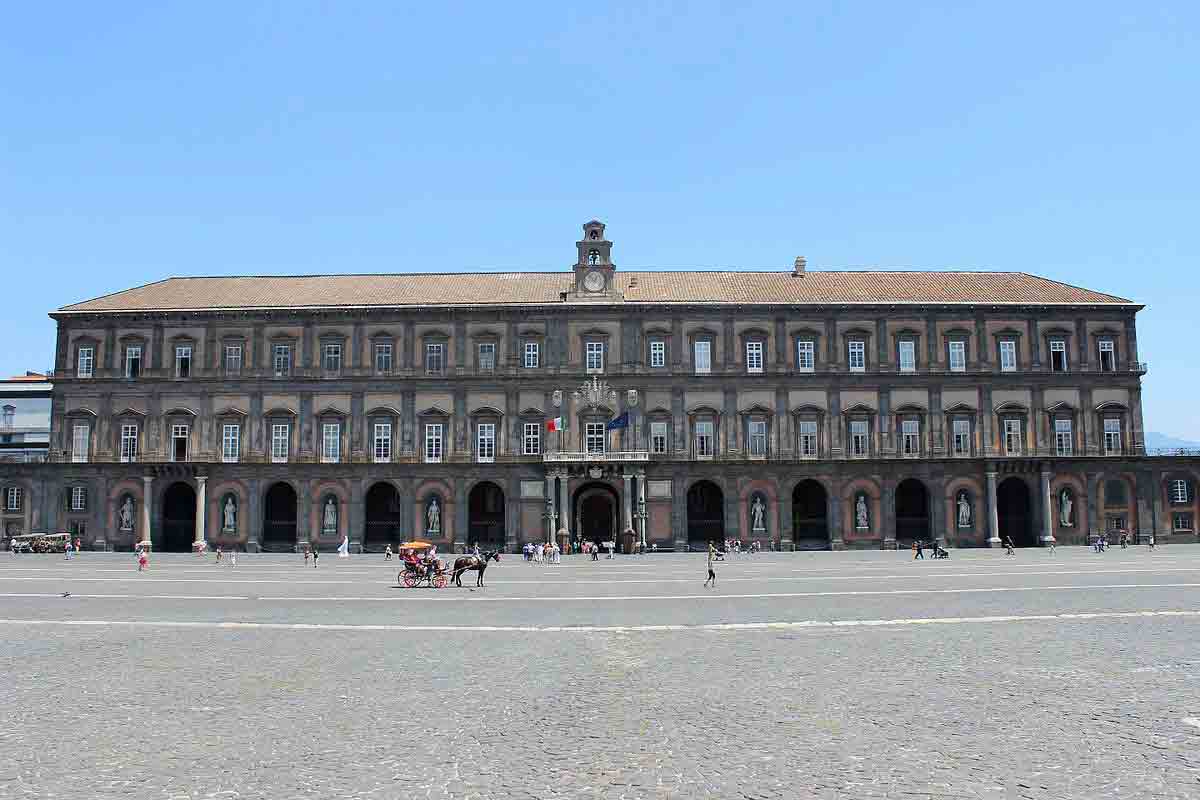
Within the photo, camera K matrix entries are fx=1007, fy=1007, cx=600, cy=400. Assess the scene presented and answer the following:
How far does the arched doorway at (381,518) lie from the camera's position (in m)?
60.2

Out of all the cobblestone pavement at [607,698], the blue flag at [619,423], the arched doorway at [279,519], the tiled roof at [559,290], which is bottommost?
the cobblestone pavement at [607,698]

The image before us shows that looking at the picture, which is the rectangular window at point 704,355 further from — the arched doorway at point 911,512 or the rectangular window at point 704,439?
the arched doorway at point 911,512

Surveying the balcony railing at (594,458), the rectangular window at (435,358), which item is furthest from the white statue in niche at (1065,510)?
the rectangular window at (435,358)

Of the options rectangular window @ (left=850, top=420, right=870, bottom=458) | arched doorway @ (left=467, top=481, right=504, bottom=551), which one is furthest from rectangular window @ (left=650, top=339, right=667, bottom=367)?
arched doorway @ (left=467, top=481, right=504, bottom=551)

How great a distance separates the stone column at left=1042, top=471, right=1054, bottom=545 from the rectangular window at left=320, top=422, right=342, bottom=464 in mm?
40938

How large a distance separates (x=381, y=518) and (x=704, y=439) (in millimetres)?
20176

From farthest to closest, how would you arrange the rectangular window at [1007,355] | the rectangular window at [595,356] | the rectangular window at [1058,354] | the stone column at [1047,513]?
the rectangular window at [1058,354] < the rectangular window at [1007,355] < the rectangular window at [595,356] < the stone column at [1047,513]

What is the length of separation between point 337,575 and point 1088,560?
31932mm

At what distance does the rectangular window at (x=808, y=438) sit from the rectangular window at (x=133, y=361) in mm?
39385

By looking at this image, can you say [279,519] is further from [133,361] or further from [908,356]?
[908,356]

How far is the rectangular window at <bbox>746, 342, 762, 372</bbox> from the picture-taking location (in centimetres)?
5900

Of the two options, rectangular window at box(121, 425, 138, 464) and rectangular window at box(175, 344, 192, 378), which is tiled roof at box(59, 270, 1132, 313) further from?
rectangular window at box(121, 425, 138, 464)

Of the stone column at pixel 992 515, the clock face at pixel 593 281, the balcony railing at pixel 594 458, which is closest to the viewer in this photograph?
the balcony railing at pixel 594 458

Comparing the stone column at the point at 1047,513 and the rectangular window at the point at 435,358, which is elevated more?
the rectangular window at the point at 435,358
